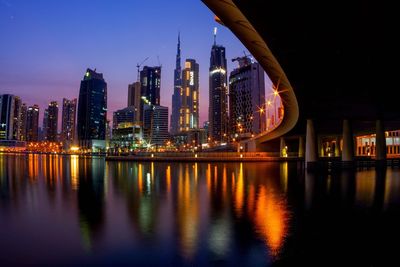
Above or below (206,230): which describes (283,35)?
above

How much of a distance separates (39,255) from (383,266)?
8758mm

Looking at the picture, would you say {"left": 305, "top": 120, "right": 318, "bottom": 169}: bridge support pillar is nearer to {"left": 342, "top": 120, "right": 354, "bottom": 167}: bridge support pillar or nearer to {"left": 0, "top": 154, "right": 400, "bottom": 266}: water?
{"left": 342, "top": 120, "right": 354, "bottom": 167}: bridge support pillar

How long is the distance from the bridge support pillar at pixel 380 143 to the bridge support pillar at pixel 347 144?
4469 mm

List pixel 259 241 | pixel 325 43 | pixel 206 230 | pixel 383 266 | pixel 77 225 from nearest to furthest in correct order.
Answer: pixel 383 266
pixel 259 241
pixel 206 230
pixel 77 225
pixel 325 43

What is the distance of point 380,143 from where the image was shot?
54.0 m

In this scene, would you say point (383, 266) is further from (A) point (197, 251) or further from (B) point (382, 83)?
(B) point (382, 83)

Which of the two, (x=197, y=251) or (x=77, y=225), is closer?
(x=197, y=251)

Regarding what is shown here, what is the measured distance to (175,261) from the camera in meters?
8.82

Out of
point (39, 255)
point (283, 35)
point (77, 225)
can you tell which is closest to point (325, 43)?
point (283, 35)

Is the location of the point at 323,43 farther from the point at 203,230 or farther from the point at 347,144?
the point at 347,144

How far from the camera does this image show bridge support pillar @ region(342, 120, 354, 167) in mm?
51938

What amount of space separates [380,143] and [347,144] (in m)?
5.90

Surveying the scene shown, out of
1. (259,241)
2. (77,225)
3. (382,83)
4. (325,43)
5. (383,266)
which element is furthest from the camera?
(382,83)

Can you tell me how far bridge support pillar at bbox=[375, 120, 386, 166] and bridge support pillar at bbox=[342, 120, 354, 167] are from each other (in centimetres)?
447
